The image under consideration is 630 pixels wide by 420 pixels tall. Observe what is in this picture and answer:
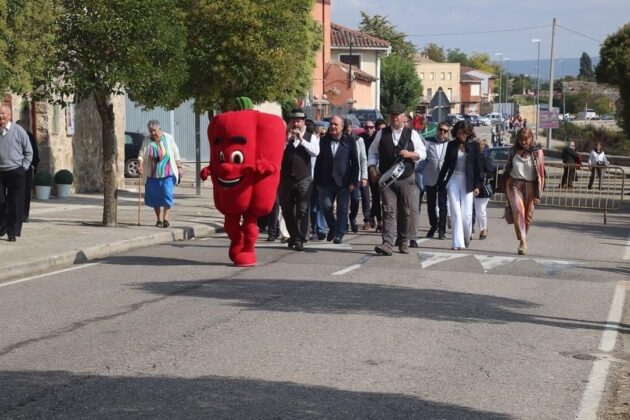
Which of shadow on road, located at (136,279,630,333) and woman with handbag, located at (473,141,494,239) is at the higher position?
woman with handbag, located at (473,141,494,239)

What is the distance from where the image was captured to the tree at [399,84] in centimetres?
9119

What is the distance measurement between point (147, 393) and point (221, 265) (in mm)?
6892

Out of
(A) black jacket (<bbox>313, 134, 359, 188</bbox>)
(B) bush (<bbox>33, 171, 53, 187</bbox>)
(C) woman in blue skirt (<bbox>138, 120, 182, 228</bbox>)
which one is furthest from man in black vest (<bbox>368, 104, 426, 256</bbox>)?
(B) bush (<bbox>33, 171, 53, 187</bbox>)

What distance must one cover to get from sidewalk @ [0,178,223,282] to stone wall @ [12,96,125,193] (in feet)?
2.81

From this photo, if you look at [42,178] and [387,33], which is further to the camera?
[387,33]

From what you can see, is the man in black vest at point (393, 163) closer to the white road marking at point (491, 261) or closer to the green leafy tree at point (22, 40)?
the white road marking at point (491, 261)

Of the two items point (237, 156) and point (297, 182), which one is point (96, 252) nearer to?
point (297, 182)

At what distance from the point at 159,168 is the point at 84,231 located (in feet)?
6.12

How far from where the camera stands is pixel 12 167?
51.7 feet

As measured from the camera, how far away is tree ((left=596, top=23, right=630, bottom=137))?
141 ft

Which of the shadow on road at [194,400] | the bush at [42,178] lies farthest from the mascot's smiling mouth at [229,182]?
the bush at [42,178]

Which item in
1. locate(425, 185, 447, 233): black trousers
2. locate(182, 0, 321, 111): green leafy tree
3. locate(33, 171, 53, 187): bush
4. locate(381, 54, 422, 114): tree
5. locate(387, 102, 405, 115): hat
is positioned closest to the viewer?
locate(387, 102, 405, 115): hat

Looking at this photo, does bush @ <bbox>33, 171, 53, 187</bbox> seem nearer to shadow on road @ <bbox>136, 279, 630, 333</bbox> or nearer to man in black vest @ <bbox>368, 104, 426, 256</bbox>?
man in black vest @ <bbox>368, 104, 426, 256</bbox>

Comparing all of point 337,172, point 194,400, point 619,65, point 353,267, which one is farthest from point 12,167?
point 619,65
